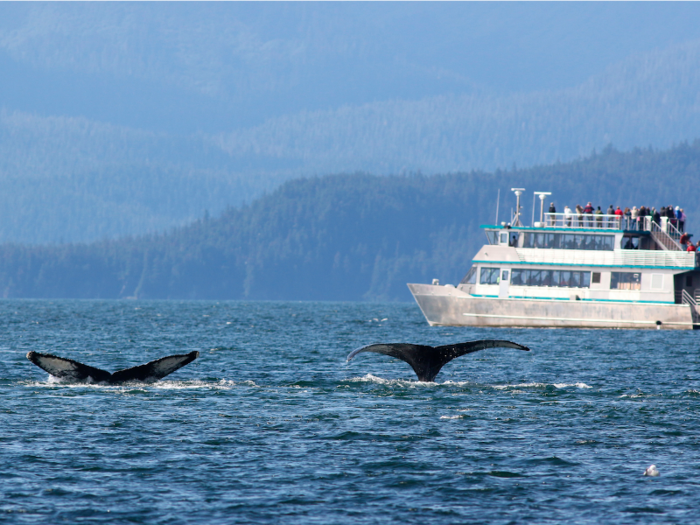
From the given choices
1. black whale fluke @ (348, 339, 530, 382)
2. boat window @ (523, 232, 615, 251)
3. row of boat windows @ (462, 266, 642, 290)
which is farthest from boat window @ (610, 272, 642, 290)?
black whale fluke @ (348, 339, 530, 382)

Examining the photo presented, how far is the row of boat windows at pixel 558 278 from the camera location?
266ft

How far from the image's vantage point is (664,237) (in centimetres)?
8375

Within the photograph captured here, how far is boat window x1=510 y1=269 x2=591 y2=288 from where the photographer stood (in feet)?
270

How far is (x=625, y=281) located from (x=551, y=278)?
5648mm

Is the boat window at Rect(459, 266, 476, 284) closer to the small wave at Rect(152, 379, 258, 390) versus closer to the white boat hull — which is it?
the white boat hull

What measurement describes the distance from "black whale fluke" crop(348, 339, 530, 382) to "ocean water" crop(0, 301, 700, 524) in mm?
831

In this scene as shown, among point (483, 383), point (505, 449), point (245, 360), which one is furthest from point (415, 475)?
point (245, 360)

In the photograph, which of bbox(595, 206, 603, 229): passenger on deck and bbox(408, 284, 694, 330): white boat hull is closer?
bbox(408, 284, 694, 330): white boat hull

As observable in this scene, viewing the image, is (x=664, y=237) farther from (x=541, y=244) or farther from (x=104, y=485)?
(x=104, y=485)

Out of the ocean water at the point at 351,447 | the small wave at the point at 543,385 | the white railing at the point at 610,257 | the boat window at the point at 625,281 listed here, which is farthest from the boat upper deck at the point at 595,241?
the small wave at the point at 543,385

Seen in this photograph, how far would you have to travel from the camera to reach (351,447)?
24750 mm

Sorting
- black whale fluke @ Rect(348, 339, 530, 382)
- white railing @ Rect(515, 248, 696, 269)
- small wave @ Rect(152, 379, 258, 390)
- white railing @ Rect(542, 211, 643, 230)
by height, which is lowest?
small wave @ Rect(152, 379, 258, 390)

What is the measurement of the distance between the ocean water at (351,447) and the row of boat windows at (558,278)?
1468 inches

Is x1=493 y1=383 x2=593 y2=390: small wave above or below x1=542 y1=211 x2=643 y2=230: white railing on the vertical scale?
below
